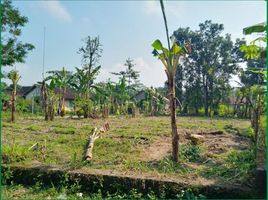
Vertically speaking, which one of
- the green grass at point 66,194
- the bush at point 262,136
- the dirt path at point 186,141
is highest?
the bush at point 262,136

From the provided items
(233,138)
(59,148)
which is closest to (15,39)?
(59,148)

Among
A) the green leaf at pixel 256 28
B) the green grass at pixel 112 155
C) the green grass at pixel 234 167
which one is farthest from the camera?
the green grass at pixel 112 155

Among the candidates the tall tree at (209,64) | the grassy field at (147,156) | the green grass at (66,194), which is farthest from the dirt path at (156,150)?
the tall tree at (209,64)

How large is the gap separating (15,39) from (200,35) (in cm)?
1846

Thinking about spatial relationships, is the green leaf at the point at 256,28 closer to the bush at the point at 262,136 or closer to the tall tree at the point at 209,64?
the bush at the point at 262,136

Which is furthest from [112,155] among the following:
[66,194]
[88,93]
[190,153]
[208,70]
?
[208,70]

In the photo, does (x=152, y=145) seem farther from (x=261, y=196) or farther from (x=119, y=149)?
(x=261, y=196)

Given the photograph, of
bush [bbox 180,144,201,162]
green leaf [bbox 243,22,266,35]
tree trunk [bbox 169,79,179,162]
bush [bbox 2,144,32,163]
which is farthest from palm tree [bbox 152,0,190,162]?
bush [bbox 2,144,32,163]

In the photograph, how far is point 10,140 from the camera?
675cm

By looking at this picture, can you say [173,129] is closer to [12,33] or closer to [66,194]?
[66,194]

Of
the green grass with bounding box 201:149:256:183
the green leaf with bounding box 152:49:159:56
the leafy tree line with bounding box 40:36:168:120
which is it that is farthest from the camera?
the leafy tree line with bounding box 40:36:168:120

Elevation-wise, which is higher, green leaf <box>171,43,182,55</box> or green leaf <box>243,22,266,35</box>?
green leaf <box>243,22,266,35</box>

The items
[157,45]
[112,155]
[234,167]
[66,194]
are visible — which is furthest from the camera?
[112,155]

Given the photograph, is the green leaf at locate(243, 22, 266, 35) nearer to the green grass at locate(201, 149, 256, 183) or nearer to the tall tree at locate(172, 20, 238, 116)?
the green grass at locate(201, 149, 256, 183)
